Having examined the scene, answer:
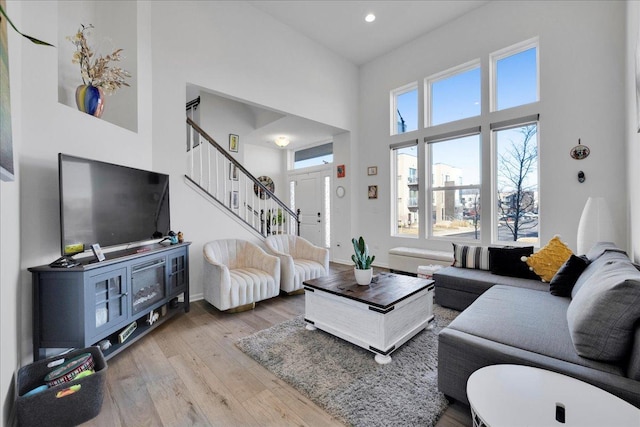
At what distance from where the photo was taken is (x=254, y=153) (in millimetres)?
7238

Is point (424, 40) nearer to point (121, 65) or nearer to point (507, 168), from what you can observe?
point (507, 168)

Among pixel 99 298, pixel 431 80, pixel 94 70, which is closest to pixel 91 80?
pixel 94 70

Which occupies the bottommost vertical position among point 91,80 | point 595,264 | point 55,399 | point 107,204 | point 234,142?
point 55,399

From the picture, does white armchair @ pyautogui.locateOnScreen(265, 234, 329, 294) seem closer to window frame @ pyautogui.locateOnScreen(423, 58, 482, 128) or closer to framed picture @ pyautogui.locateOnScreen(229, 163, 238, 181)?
framed picture @ pyautogui.locateOnScreen(229, 163, 238, 181)

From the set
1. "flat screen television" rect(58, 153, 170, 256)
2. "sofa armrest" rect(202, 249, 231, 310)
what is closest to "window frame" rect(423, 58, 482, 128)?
"sofa armrest" rect(202, 249, 231, 310)

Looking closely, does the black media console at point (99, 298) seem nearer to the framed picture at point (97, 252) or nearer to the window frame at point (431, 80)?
the framed picture at point (97, 252)

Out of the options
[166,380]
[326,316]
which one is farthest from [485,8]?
[166,380]

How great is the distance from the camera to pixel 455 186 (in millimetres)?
4562

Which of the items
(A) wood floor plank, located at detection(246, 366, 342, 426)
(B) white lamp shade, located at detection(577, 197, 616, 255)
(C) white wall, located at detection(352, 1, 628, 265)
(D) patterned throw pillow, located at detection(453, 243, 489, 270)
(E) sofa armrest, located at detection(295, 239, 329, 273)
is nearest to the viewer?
(A) wood floor plank, located at detection(246, 366, 342, 426)

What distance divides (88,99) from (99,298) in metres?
1.74

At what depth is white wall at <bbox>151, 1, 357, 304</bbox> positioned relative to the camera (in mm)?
3193

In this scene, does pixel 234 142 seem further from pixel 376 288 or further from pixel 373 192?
pixel 376 288

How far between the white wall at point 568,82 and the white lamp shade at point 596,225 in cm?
41

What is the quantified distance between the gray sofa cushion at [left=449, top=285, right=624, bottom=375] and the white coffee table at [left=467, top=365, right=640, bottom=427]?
32 cm
